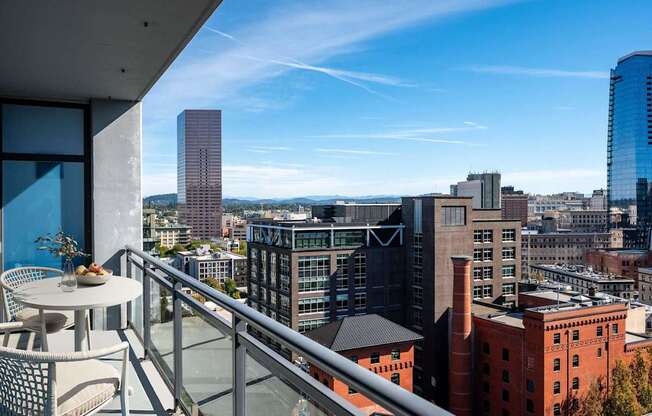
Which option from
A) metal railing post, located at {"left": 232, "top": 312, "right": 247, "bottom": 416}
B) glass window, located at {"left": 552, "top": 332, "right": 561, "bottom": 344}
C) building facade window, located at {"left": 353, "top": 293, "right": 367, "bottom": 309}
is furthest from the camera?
building facade window, located at {"left": 353, "top": 293, "right": 367, "bottom": 309}

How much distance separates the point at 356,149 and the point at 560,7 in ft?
161

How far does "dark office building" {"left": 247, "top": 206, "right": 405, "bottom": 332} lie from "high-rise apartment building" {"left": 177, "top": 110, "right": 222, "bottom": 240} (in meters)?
59.6

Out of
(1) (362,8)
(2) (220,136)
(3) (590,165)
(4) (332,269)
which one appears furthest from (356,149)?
(4) (332,269)

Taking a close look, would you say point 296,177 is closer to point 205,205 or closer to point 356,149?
point 356,149

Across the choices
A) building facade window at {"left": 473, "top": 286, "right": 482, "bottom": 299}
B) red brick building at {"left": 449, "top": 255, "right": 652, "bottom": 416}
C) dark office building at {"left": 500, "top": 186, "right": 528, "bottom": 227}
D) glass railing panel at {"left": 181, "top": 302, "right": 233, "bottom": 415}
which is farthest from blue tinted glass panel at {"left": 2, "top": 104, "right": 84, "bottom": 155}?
dark office building at {"left": 500, "top": 186, "right": 528, "bottom": 227}

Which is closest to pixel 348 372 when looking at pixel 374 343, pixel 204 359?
pixel 204 359

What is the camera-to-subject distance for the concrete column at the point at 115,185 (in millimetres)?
4566

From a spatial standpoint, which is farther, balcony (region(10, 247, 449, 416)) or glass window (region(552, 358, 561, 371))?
glass window (region(552, 358, 561, 371))

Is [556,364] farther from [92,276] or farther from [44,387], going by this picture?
[44,387]

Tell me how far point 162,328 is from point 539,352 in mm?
23559

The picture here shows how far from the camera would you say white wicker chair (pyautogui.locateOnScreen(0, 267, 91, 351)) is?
2.60 meters

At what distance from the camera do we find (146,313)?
3.50 metres

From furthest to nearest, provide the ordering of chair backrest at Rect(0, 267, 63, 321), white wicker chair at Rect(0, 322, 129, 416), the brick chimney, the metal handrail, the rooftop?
the rooftop, the brick chimney, chair backrest at Rect(0, 267, 63, 321), white wicker chair at Rect(0, 322, 129, 416), the metal handrail

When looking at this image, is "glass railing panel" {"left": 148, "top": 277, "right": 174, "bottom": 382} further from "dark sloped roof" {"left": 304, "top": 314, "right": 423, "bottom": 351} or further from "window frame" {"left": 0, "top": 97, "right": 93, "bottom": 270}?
"dark sloped roof" {"left": 304, "top": 314, "right": 423, "bottom": 351}
